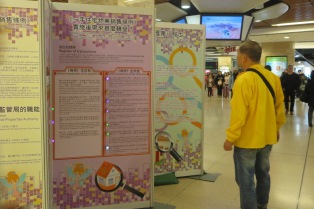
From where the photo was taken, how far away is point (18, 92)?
7.60 ft

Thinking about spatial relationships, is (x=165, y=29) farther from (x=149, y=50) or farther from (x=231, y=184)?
(x=231, y=184)

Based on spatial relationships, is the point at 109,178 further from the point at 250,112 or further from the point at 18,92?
the point at 250,112

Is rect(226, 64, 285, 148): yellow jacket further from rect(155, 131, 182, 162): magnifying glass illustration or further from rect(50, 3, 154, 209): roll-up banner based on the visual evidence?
rect(155, 131, 182, 162): magnifying glass illustration

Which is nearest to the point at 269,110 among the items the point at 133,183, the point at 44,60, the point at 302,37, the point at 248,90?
the point at 248,90

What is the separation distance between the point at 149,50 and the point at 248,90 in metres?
1.06

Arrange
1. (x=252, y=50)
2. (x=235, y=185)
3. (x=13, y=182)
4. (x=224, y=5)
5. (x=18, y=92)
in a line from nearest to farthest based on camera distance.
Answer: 1. (x=18, y=92)
2. (x=13, y=182)
3. (x=252, y=50)
4. (x=235, y=185)
5. (x=224, y=5)

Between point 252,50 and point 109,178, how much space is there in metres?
1.73

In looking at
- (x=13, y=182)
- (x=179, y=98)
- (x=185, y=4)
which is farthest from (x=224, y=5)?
(x=13, y=182)

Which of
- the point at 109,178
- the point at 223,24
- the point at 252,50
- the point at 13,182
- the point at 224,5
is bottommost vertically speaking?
the point at 109,178

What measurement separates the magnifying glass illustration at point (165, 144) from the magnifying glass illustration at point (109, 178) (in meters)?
0.93

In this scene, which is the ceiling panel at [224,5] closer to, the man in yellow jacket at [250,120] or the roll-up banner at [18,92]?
the man in yellow jacket at [250,120]

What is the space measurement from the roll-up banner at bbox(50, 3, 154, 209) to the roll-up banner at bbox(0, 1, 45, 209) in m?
0.41

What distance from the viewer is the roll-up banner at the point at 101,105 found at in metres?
2.84

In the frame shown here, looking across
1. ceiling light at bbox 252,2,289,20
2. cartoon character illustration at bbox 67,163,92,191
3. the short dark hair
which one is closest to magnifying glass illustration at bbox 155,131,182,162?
cartoon character illustration at bbox 67,163,92,191
